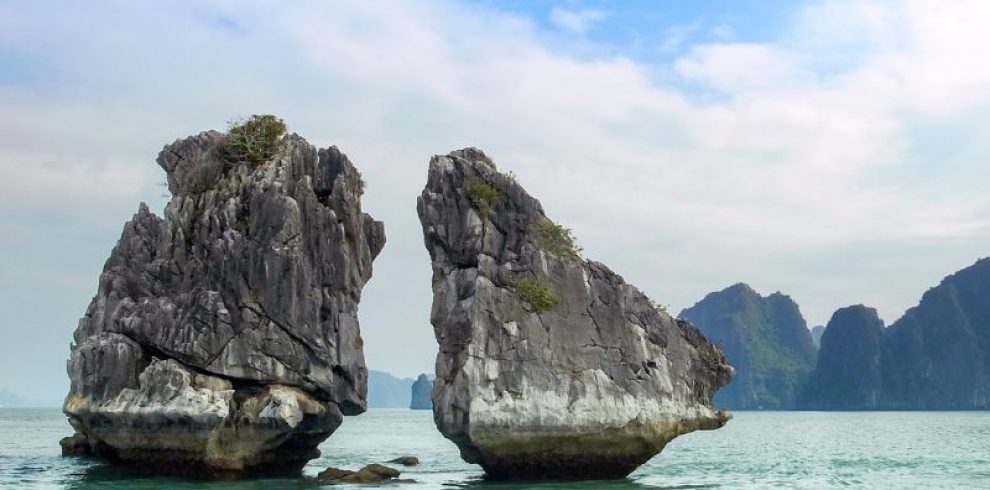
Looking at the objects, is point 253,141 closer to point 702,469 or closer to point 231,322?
point 231,322

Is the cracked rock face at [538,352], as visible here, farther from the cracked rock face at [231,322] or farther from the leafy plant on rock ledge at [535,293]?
the cracked rock face at [231,322]

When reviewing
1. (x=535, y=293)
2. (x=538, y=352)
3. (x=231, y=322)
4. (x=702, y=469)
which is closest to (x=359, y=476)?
(x=231, y=322)

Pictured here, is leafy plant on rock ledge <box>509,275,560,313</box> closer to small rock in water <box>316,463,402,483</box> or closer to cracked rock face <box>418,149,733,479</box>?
cracked rock face <box>418,149,733,479</box>

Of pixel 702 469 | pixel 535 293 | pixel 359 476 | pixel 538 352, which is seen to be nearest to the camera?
pixel 538 352

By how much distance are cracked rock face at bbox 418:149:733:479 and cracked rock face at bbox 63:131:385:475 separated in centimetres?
408

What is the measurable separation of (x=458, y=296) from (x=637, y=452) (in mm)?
6693

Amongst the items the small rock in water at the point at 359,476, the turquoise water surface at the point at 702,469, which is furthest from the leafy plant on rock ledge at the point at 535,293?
the small rock in water at the point at 359,476

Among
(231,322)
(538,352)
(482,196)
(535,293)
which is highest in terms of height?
→ (482,196)

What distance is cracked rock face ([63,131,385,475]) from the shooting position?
30.0m

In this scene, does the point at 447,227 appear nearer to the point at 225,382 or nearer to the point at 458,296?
the point at 458,296

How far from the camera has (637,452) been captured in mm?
29391

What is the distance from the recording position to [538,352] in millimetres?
28719

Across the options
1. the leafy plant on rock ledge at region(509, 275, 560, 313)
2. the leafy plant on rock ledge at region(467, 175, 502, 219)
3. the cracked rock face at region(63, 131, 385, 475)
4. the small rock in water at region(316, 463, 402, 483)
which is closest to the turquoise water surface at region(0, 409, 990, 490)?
the small rock in water at region(316, 463, 402, 483)

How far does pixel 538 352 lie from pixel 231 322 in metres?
9.35
